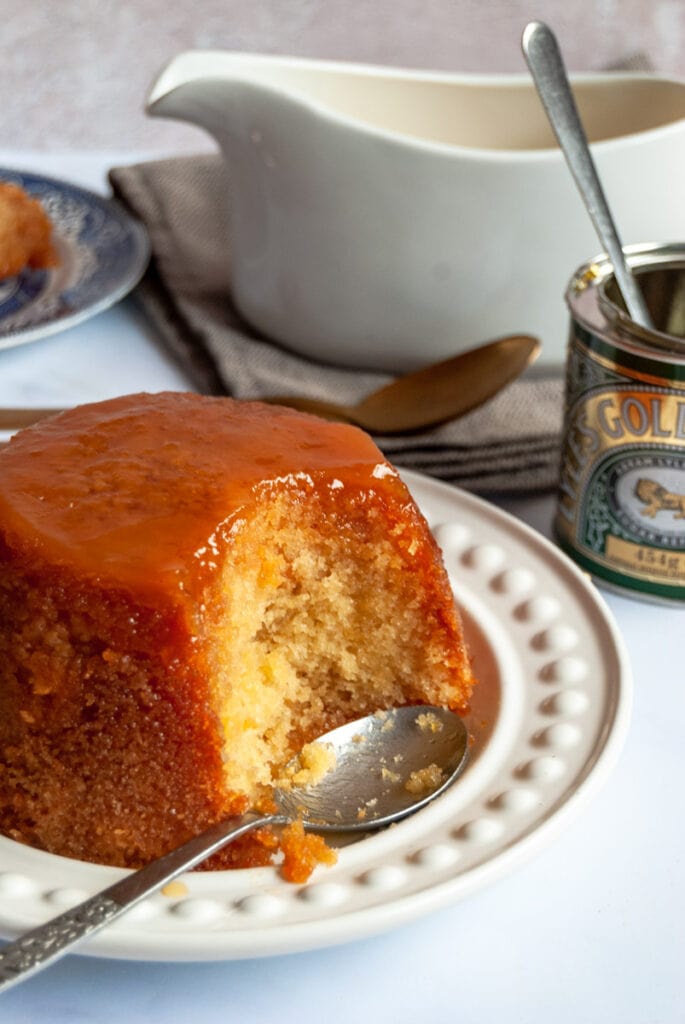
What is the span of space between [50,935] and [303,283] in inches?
36.1

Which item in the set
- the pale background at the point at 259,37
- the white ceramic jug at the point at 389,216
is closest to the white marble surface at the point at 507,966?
the white ceramic jug at the point at 389,216

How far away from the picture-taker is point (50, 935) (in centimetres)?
67

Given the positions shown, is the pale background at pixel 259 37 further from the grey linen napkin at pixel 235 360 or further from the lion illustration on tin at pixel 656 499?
the lion illustration on tin at pixel 656 499

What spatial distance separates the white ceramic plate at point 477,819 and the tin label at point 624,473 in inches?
3.1

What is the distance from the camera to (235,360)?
1.44 meters

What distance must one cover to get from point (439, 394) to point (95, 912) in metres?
0.78

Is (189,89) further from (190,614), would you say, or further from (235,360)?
(190,614)

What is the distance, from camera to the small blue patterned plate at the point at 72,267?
4.78 feet

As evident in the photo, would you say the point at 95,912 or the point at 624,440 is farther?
the point at 624,440

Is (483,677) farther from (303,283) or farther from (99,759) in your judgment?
(303,283)

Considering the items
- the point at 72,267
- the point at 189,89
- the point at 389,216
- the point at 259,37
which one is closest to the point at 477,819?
the point at 389,216

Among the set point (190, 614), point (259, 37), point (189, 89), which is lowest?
point (259, 37)

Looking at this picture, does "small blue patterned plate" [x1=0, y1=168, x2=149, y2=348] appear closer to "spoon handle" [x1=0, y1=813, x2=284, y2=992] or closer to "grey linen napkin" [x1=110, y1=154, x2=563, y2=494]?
"grey linen napkin" [x1=110, y1=154, x2=563, y2=494]

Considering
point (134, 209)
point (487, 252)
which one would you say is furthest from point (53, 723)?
point (134, 209)
